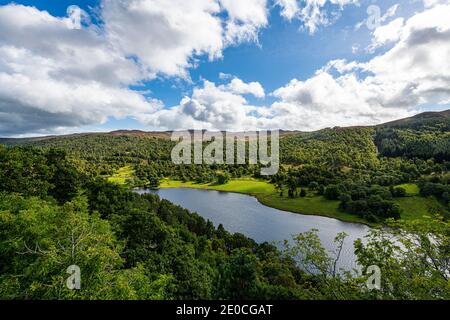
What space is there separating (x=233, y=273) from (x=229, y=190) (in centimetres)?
9647

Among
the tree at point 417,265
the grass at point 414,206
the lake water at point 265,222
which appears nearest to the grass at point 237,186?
the lake water at point 265,222

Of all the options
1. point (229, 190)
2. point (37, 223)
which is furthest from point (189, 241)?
point (229, 190)

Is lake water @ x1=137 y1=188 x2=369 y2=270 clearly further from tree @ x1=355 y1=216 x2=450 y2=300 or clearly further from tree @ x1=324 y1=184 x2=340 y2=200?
tree @ x1=355 y1=216 x2=450 y2=300

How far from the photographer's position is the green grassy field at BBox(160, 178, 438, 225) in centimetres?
7200

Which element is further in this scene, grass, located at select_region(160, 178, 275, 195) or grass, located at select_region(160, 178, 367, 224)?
grass, located at select_region(160, 178, 275, 195)

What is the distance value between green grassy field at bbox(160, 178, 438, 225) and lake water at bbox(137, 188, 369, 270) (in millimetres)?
3785

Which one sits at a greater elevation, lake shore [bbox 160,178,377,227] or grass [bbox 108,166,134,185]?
grass [bbox 108,166,134,185]

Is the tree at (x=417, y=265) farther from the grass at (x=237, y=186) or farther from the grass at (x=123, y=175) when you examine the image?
the grass at (x=123, y=175)

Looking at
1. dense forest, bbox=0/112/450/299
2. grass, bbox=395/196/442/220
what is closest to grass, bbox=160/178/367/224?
dense forest, bbox=0/112/450/299

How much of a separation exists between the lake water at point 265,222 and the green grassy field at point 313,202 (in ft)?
12.4

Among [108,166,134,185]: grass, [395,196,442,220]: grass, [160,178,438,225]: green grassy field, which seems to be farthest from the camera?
[108,166,134,185]: grass

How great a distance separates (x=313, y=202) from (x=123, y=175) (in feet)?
352

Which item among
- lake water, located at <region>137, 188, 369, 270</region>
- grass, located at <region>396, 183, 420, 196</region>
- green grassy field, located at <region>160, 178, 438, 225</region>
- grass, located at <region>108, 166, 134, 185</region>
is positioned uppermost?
grass, located at <region>108, 166, 134, 185</region>
